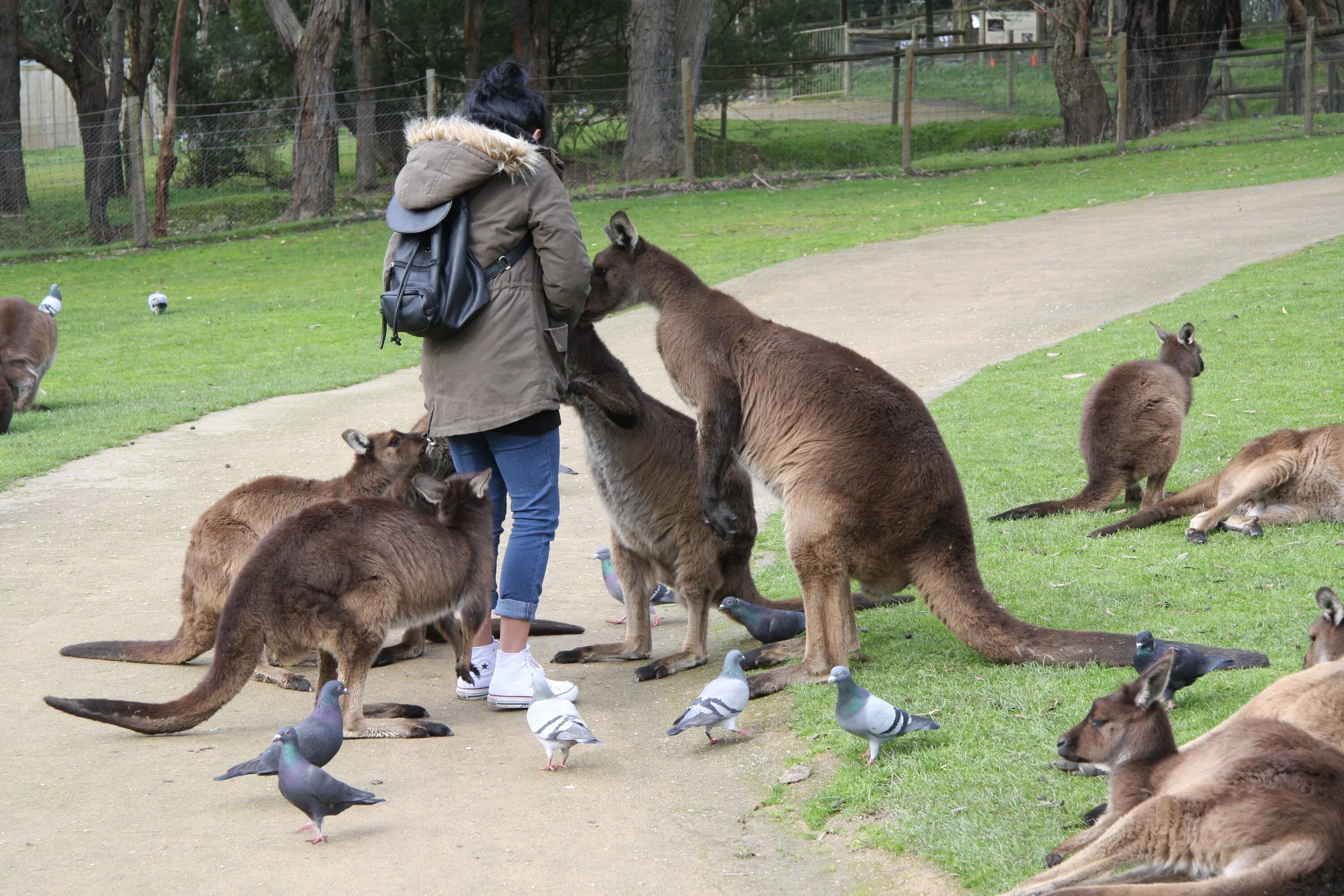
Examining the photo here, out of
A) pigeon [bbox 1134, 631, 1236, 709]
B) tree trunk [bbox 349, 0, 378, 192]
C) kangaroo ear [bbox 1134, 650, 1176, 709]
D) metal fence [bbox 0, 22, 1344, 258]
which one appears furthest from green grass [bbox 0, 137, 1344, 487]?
kangaroo ear [bbox 1134, 650, 1176, 709]

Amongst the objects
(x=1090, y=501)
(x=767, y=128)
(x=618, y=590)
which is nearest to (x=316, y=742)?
(x=618, y=590)

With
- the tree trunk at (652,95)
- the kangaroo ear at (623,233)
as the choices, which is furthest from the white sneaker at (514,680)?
the tree trunk at (652,95)

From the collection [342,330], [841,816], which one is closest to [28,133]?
[342,330]

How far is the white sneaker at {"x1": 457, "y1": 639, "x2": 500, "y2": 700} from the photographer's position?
4.87 meters

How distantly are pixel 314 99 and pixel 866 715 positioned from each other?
19.1 meters

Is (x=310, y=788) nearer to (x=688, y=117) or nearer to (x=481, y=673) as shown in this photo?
(x=481, y=673)

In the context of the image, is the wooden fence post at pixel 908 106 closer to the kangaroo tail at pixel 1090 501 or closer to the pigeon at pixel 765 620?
the kangaroo tail at pixel 1090 501

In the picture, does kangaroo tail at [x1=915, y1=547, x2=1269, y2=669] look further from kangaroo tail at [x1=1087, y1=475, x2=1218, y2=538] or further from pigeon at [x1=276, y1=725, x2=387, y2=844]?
pigeon at [x1=276, y1=725, x2=387, y2=844]

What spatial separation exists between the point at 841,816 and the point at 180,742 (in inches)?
88.1

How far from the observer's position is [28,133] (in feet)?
90.4

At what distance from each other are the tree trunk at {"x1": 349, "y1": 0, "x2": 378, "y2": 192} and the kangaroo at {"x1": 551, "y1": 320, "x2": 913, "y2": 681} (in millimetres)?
18283

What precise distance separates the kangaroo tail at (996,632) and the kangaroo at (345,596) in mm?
1625

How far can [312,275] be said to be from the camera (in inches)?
686

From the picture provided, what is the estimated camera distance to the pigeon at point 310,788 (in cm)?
346
